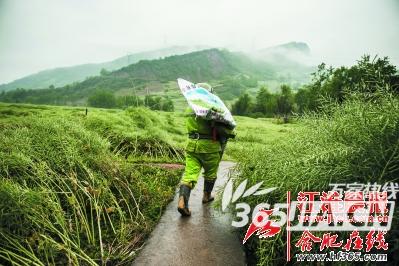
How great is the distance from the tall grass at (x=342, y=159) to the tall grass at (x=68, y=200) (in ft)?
6.59

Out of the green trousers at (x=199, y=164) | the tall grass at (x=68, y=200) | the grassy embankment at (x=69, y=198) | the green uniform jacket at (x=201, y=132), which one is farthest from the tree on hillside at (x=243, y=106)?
the green uniform jacket at (x=201, y=132)

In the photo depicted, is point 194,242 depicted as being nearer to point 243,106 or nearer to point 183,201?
point 183,201

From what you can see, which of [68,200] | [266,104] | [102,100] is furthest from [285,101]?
[102,100]

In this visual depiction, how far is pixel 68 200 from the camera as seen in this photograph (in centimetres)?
485

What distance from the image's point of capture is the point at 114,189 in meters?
6.27

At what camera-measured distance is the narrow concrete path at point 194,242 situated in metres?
4.15

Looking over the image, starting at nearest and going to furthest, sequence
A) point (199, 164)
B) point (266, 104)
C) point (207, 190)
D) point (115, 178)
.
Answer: point (115, 178) < point (199, 164) < point (207, 190) < point (266, 104)

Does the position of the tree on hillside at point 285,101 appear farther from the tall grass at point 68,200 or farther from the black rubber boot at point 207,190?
the black rubber boot at point 207,190

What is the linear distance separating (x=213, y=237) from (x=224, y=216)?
936 mm

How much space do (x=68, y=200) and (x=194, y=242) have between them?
198cm

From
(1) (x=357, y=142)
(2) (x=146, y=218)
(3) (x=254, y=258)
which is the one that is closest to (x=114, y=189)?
(2) (x=146, y=218)

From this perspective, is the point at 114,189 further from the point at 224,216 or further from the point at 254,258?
the point at 254,258

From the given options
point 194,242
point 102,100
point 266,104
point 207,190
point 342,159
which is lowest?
point 194,242

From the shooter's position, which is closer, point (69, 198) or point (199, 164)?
point (69, 198)
